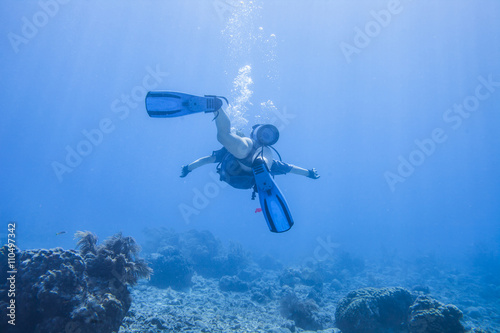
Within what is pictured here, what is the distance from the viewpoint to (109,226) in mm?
64562

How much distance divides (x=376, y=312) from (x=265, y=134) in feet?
22.5

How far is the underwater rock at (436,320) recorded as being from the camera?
6.04 meters

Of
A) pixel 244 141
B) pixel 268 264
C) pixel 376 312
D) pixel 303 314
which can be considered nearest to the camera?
pixel 244 141

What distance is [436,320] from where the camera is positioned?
6102mm

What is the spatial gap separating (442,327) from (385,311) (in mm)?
1589

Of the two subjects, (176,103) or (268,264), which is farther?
(268,264)

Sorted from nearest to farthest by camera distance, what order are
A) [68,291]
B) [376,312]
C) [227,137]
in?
[68,291] → [227,137] → [376,312]

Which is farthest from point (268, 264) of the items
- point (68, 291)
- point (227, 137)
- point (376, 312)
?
point (227, 137)

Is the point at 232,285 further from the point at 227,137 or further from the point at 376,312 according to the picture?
the point at 227,137

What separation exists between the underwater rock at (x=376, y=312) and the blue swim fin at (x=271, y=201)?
188 inches

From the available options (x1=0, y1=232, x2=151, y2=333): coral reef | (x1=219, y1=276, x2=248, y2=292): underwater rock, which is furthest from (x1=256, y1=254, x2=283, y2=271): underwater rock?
(x1=0, y1=232, x2=151, y2=333): coral reef

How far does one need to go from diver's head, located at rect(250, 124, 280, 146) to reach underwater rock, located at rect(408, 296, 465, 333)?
6.43 metres

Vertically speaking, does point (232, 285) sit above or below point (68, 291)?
above

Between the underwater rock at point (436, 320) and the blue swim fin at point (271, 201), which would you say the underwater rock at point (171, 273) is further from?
the underwater rock at point (436, 320)
